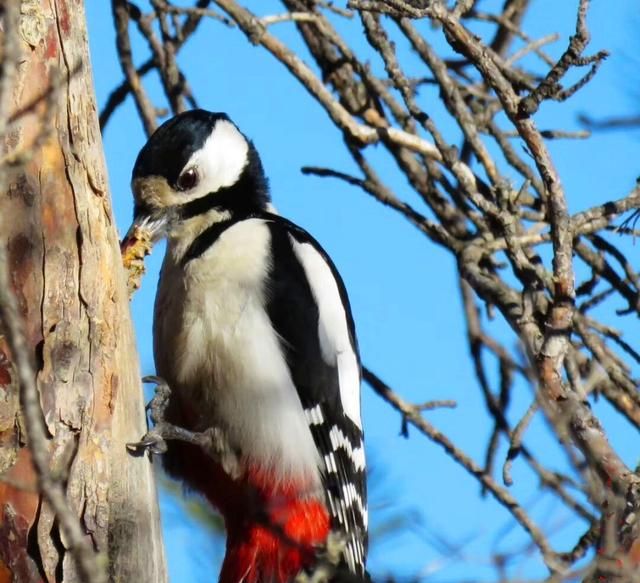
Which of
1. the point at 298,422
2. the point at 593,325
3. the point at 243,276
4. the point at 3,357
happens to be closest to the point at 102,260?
the point at 3,357

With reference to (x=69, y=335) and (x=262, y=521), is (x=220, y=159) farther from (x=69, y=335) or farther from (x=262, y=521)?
(x=69, y=335)

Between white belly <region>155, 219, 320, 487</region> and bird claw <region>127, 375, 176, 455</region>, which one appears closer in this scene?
bird claw <region>127, 375, 176, 455</region>

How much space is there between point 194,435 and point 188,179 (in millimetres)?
671

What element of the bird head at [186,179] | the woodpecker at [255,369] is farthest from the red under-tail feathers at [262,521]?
the bird head at [186,179]

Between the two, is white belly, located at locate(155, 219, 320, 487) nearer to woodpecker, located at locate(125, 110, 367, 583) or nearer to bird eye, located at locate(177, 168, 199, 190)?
woodpecker, located at locate(125, 110, 367, 583)

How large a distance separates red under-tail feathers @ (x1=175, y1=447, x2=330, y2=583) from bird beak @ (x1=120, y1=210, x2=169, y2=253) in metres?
0.51

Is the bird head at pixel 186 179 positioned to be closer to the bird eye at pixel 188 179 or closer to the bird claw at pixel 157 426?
the bird eye at pixel 188 179

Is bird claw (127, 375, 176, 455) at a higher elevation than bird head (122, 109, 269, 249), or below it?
below

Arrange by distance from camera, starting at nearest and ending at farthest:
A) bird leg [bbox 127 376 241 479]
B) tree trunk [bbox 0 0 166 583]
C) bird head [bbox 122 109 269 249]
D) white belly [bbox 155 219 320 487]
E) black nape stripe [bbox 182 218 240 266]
Result: 1. tree trunk [bbox 0 0 166 583]
2. bird leg [bbox 127 376 241 479]
3. white belly [bbox 155 219 320 487]
4. black nape stripe [bbox 182 218 240 266]
5. bird head [bbox 122 109 269 249]

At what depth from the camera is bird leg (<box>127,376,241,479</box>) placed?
267 centimetres

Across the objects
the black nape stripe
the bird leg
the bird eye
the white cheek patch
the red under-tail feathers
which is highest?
the white cheek patch

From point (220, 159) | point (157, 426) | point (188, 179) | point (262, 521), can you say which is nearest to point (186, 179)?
point (188, 179)

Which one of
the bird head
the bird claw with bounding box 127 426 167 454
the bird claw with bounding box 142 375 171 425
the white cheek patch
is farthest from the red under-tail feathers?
the white cheek patch

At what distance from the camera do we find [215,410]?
9.36 ft
